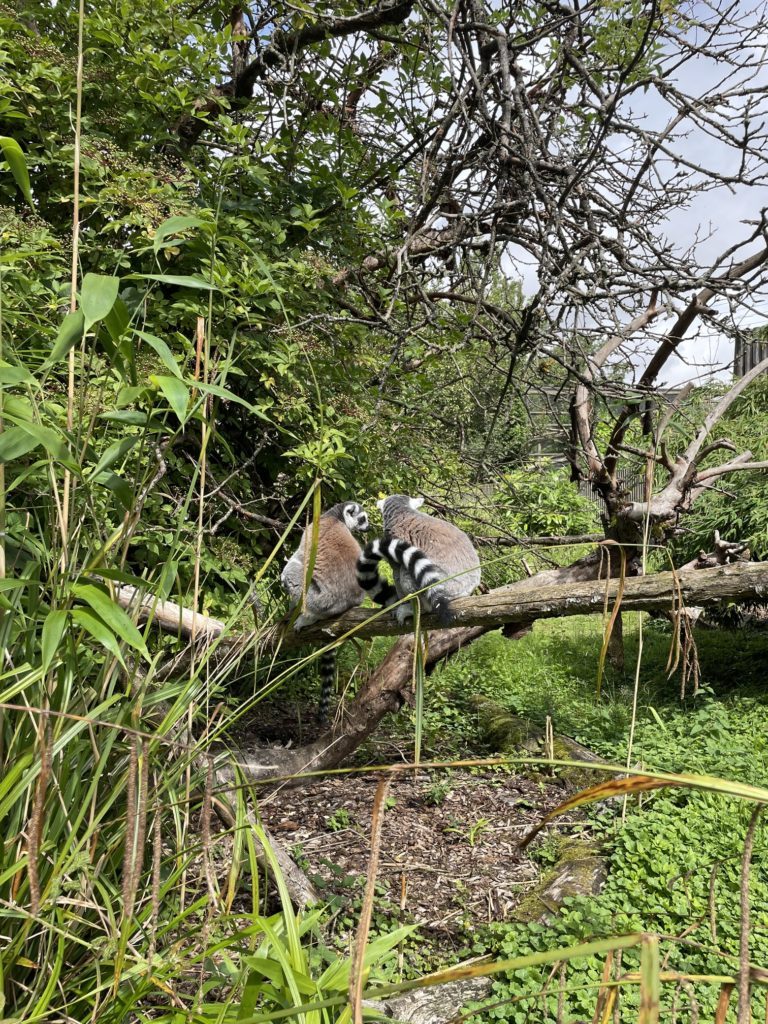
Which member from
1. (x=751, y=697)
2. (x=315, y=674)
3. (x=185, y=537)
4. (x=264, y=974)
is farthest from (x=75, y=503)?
(x=751, y=697)

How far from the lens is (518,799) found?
390cm

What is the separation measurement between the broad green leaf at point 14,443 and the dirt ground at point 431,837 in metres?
2.17

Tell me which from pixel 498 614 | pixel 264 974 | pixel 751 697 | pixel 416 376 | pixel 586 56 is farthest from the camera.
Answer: pixel 751 697

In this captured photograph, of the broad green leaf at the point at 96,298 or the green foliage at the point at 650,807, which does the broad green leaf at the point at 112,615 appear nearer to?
the broad green leaf at the point at 96,298

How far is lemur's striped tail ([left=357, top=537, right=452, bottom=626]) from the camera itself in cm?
288

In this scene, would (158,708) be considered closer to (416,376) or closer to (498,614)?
(498,614)

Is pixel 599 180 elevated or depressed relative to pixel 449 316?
elevated

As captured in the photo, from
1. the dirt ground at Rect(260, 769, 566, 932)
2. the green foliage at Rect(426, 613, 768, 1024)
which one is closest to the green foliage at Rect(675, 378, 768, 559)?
the green foliage at Rect(426, 613, 768, 1024)

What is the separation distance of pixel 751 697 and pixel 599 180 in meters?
3.85

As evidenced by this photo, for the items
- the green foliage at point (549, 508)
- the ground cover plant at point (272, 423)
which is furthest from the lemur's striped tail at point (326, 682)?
the green foliage at point (549, 508)

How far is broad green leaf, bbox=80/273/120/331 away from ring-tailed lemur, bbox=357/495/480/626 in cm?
226

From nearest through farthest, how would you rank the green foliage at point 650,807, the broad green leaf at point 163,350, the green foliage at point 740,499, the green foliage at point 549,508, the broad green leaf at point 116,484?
the broad green leaf at point 163,350 → the broad green leaf at point 116,484 → the green foliage at point 650,807 → the green foliage at point 740,499 → the green foliage at point 549,508

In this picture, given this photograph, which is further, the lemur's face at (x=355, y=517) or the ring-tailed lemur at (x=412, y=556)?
the lemur's face at (x=355, y=517)

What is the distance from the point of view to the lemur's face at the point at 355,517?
3943 millimetres
